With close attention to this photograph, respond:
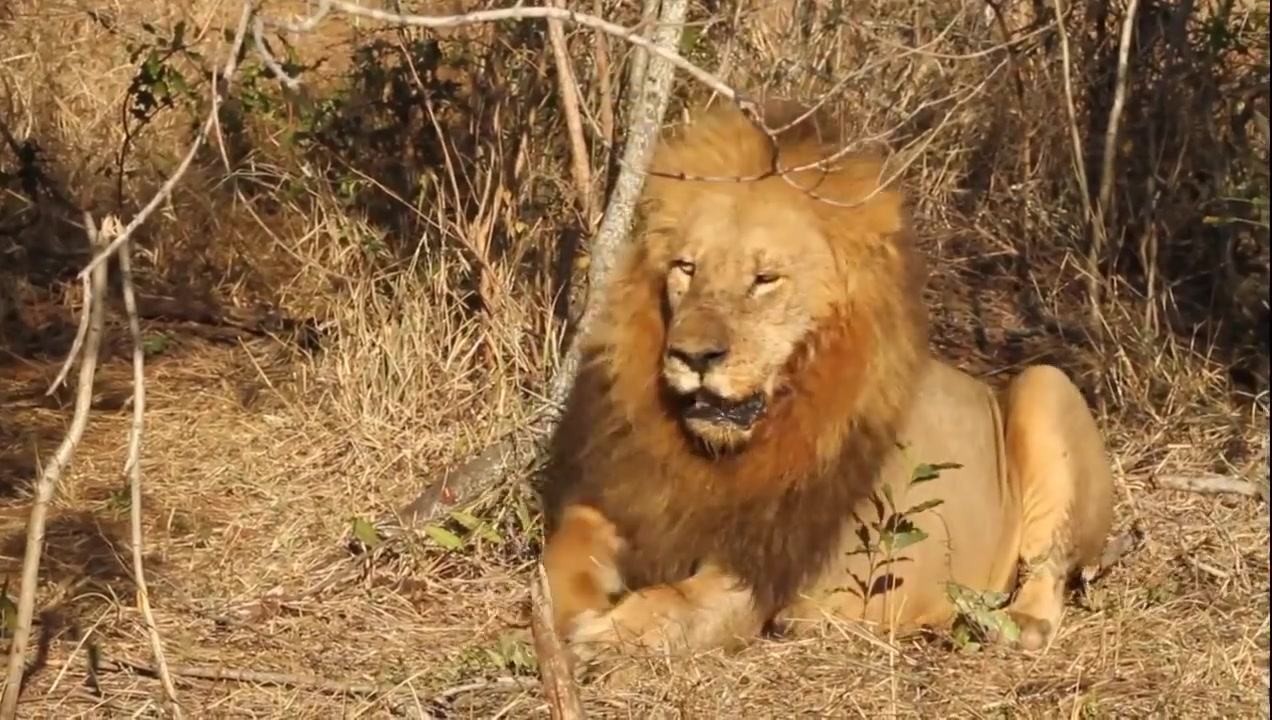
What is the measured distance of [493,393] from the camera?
5617 millimetres

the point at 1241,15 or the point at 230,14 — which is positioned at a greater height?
the point at 1241,15

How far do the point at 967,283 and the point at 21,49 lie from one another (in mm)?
3909

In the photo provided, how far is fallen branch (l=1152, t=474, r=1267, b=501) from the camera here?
5332 mm

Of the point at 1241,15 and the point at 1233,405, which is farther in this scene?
the point at 1241,15

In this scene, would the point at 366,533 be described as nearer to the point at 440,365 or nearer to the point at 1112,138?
the point at 440,365

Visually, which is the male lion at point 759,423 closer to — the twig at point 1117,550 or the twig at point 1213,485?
the twig at point 1117,550

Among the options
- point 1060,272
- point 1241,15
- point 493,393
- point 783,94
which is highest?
point 1241,15

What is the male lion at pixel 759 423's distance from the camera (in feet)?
13.9

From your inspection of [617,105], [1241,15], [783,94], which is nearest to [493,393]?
[617,105]

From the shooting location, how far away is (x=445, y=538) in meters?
4.93

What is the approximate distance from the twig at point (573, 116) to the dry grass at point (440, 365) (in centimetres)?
32

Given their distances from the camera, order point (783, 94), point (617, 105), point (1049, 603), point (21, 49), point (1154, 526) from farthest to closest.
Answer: point (21, 49), point (783, 94), point (617, 105), point (1154, 526), point (1049, 603)

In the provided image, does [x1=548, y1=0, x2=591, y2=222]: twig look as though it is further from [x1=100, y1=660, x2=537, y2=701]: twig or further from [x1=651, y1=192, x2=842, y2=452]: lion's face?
[x1=100, y1=660, x2=537, y2=701]: twig

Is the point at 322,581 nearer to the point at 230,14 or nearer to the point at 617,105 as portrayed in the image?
the point at 617,105
